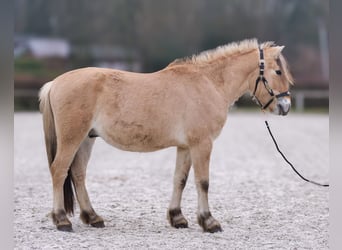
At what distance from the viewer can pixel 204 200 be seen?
5562 millimetres

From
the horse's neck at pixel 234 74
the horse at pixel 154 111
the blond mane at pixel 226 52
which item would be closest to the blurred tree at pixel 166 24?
the blond mane at pixel 226 52

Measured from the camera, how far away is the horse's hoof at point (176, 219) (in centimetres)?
576

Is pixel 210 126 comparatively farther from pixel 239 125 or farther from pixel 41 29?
pixel 41 29

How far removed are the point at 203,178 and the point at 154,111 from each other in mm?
768

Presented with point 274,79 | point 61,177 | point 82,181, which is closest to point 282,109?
point 274,79

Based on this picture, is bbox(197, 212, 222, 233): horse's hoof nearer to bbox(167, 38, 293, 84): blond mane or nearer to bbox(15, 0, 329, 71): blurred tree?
bbox(167, 38, 293, 84): blond mane

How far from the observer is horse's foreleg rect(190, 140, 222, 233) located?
5.45 metres

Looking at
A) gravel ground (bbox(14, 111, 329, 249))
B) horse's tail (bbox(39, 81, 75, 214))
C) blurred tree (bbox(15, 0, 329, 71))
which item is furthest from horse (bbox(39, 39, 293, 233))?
blurred tree (bbox(15, 0, 329, 71))

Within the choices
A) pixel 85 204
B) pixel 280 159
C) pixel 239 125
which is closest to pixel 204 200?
pixel 85 204

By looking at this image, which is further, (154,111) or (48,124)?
(48,124)

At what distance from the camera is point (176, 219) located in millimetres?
5773

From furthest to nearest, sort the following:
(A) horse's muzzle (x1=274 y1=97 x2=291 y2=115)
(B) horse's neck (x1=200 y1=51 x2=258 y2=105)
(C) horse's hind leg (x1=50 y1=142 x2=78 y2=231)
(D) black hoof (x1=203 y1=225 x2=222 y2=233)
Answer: (B) horse's neck (x1=200 y1=51 x2=258 y2=105) → (A) horse's muzzle (x1=274 y1=97 x2=291 y2=115) → (D) black hoof (x1=203 y1=225 x2=222 y2=233) → (C) horse's hind leg (x1=50 y1=142 x2=78 y2=231)

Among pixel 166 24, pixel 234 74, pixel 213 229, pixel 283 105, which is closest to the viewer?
pixel 213 229

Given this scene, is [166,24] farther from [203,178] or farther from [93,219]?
[203,178]
